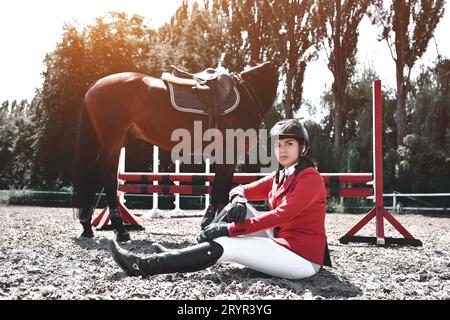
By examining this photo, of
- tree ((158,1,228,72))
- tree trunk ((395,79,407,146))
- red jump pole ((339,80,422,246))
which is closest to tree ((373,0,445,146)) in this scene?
tree trunk ((395,79,407,146))

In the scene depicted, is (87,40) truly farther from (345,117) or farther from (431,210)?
(431,210)

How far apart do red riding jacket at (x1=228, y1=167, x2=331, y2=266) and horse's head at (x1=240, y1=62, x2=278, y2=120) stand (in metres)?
2.21

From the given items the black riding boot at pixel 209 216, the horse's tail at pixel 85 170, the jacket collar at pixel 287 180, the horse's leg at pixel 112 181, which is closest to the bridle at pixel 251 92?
the black riding boot at pixel 209 216

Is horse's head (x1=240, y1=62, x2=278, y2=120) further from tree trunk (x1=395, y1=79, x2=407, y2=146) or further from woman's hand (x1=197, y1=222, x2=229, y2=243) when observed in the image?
tree trunk (x1=395, y1=79, x2=407, y2=146)

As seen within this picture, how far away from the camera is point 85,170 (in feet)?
14.7

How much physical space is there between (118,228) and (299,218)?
8.04 feet

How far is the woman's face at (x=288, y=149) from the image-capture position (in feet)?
8.32

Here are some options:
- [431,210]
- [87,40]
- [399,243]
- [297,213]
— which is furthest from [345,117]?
[297,213]

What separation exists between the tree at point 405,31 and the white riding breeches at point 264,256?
13540 mm

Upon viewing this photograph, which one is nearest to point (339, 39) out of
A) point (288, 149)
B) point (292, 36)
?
point (292, 36)

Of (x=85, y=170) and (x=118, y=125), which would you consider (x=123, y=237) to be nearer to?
(x=85, y=170)

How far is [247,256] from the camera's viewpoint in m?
2.49
